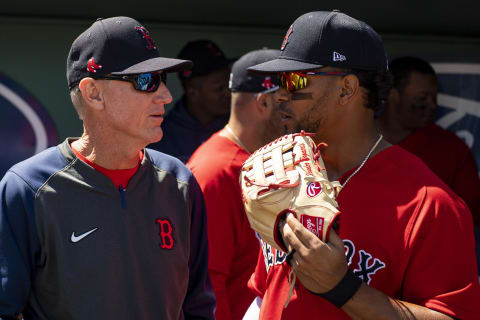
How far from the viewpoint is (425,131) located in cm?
430

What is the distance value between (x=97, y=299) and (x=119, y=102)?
0.59 meters

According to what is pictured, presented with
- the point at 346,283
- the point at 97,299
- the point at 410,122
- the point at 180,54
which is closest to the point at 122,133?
the point at 97,299

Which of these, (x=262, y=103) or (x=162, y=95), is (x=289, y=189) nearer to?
(x=162, y=95)

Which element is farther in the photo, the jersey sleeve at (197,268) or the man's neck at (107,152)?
the jersey sleeve at (197,268)

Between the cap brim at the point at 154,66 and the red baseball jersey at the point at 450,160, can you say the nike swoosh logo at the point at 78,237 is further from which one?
the red baseball jersey at the point at 450,160

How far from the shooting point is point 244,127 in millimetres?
3293

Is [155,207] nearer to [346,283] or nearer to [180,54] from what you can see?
[346,283]

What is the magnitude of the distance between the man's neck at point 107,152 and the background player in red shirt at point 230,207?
2.71 ft

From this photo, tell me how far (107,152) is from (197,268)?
506 mm

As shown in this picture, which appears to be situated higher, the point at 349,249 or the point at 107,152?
the point at 107,152

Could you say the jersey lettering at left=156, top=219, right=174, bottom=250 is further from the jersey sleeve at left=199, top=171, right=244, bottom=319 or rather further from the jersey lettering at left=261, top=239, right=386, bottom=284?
the jersey sleeve at left=199, top=171, right=244, bottom=319

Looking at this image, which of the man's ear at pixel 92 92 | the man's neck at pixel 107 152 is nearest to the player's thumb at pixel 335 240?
the man's neck at pixel 107 152

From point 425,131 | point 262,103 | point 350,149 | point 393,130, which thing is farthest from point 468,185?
point 350,149

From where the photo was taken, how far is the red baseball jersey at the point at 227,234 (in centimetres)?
287
